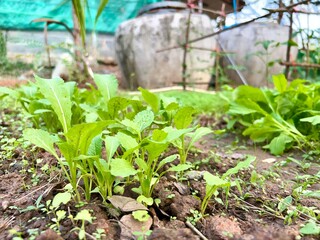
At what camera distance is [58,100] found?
3.80 feet

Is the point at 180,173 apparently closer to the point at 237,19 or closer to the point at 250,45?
the point at 237,19

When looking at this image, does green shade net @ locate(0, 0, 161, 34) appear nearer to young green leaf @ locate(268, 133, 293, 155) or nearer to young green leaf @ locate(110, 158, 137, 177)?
young green leaf @ locate(268, 133, 293, 155)

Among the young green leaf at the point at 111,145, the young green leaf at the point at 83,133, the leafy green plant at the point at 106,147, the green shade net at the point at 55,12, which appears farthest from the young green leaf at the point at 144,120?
the green shade net at the point at 55,12

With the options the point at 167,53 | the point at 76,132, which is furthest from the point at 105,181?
the point at 167,53

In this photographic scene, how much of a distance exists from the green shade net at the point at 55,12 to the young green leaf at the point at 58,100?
2.72 m

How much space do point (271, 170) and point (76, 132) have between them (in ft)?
2.95

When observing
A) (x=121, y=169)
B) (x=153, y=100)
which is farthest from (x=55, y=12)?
(x=121, y=169)

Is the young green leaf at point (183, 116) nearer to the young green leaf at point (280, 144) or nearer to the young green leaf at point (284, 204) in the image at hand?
the young green leaf at point (284, 204)

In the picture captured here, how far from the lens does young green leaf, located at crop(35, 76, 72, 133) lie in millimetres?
1136

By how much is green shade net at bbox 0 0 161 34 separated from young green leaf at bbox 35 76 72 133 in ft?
8.91

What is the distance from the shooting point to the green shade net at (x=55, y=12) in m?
4.45

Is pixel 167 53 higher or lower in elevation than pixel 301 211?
higher

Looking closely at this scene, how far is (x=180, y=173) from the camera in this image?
1.21 meters

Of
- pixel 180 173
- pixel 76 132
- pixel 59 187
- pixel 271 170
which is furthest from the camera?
pixel 271 170
